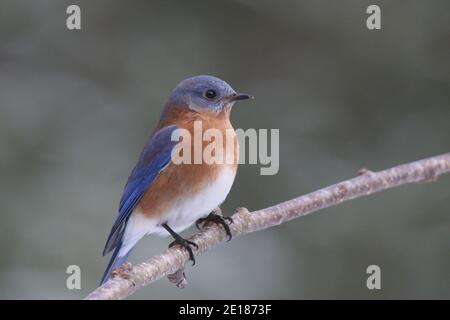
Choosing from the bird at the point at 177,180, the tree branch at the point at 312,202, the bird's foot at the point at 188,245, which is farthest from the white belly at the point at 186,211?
the bird's foot at the point at 188,245

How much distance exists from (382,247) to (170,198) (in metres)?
1.98

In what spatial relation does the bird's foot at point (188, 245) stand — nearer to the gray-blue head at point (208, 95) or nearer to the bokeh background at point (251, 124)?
the gray-blue head at point (208, 95)

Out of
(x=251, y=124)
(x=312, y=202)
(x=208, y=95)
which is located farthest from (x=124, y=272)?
(x=251, y=124)

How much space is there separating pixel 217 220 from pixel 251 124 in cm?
215

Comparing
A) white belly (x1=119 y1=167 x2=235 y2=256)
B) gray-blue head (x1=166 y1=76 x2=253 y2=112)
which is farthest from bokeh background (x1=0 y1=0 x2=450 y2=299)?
gray-blue head (x1=166 y1=76 x2=253 y2=112)

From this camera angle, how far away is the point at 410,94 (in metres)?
5.67

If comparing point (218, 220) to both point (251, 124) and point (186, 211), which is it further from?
point (251, 124)

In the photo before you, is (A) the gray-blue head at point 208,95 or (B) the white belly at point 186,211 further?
(A) the gray-blue head at point 208,95

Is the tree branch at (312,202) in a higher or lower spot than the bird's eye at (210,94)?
lower

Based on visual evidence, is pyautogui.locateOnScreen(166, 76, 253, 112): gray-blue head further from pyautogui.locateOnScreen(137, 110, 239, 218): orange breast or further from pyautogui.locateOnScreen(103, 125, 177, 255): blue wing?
pyautogui.locateOnScreen(103, 125, 177, 255): blue wing

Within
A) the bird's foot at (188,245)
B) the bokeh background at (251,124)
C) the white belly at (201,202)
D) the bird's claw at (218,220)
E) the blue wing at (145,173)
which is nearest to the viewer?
the bird's foot at (188,245)

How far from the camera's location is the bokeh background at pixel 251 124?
5.01 m

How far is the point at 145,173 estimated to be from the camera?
12.4 ft

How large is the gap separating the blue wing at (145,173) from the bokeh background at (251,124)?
3.54 feet
